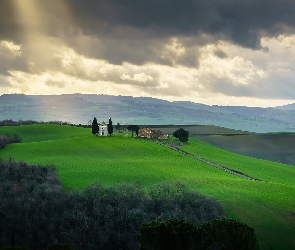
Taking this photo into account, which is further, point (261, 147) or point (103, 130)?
point (261, 147)

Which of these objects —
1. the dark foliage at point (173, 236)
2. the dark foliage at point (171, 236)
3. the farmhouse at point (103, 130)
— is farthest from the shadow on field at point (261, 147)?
the dark foliage at point (171, 236)

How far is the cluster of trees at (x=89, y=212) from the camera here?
4931cm

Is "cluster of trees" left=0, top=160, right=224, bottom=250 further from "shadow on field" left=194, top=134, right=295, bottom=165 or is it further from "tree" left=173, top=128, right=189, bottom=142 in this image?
"shadow on field" left=194, top=134, right=295, bottom=165

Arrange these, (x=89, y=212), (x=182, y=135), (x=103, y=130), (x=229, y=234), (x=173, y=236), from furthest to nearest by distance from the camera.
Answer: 1. (x=182, y=135)
2. (x=103, y=130)
3. (x=89, y=212)
4. (x=229, y=234)
5. (x=173, y=236)

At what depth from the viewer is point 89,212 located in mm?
54625

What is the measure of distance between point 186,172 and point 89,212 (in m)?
42.8

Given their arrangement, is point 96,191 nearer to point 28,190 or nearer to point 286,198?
point 28,190

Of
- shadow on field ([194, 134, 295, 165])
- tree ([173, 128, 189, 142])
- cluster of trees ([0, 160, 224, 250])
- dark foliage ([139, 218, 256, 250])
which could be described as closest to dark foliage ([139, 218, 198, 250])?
dark foliage ([139, 218, 256, 250])

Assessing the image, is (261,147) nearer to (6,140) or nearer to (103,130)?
(103,130)

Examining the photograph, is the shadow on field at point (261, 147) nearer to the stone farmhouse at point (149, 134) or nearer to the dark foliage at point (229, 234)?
the stone farmhouse at point (149, 134)

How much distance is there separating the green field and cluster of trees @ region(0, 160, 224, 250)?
289 inches

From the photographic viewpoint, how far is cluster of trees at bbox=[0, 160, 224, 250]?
1941 inches

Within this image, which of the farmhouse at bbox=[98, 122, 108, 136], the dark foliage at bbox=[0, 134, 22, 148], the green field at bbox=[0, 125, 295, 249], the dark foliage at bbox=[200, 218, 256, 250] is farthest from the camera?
the farmhouse at bbox=[98, 122, 108, 136]

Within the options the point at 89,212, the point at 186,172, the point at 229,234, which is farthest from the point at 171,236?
the point at 186,172
